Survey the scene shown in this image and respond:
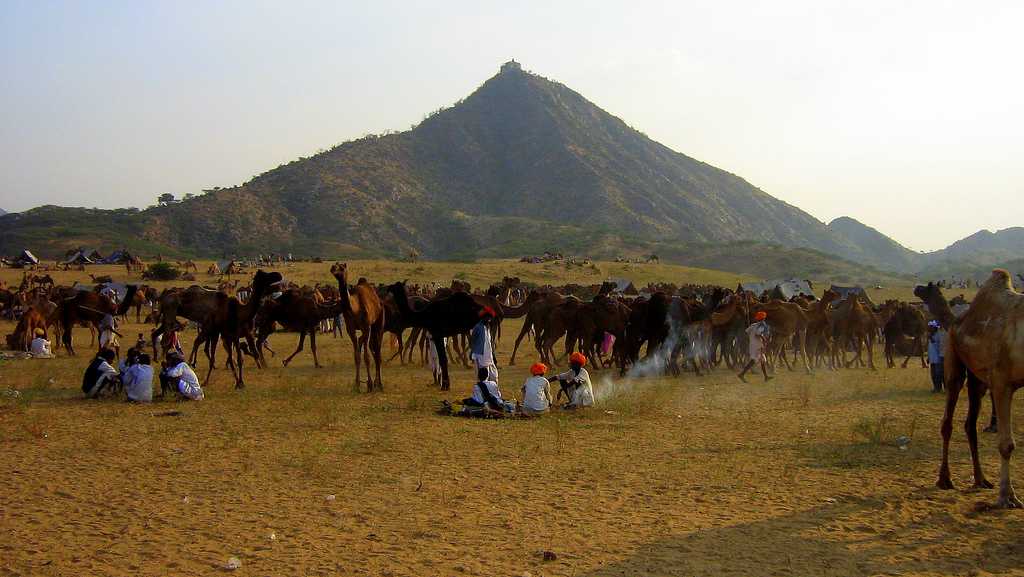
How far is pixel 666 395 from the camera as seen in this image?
56.1 feet

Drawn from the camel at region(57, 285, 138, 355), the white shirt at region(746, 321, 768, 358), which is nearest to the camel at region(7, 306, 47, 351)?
the camel at region(57, 285, 138, 355)

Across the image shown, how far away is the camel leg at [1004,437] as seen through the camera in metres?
8.33

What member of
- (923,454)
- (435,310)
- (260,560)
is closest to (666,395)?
(435,310)

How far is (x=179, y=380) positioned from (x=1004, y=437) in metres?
13.3

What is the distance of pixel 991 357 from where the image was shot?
861 centimetres

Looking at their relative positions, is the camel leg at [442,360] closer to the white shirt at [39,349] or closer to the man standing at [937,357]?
the man standing at [937,357]

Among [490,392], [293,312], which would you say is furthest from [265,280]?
[490,392]

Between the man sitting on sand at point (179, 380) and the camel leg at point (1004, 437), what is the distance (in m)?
13.0

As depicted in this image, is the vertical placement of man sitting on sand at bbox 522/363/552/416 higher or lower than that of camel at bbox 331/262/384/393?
lower

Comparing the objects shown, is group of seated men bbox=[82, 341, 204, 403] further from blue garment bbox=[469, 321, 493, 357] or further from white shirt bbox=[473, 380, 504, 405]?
white shirt bbox=[473, 380, 504, 405]

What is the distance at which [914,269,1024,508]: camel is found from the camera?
8414 mm

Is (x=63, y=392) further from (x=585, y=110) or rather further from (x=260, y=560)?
(x=585, y=110)

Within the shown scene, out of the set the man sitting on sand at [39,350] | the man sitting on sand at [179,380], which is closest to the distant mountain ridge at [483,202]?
the man sitting on sand at [39,350]

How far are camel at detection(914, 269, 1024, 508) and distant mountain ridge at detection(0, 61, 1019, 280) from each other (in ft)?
308
